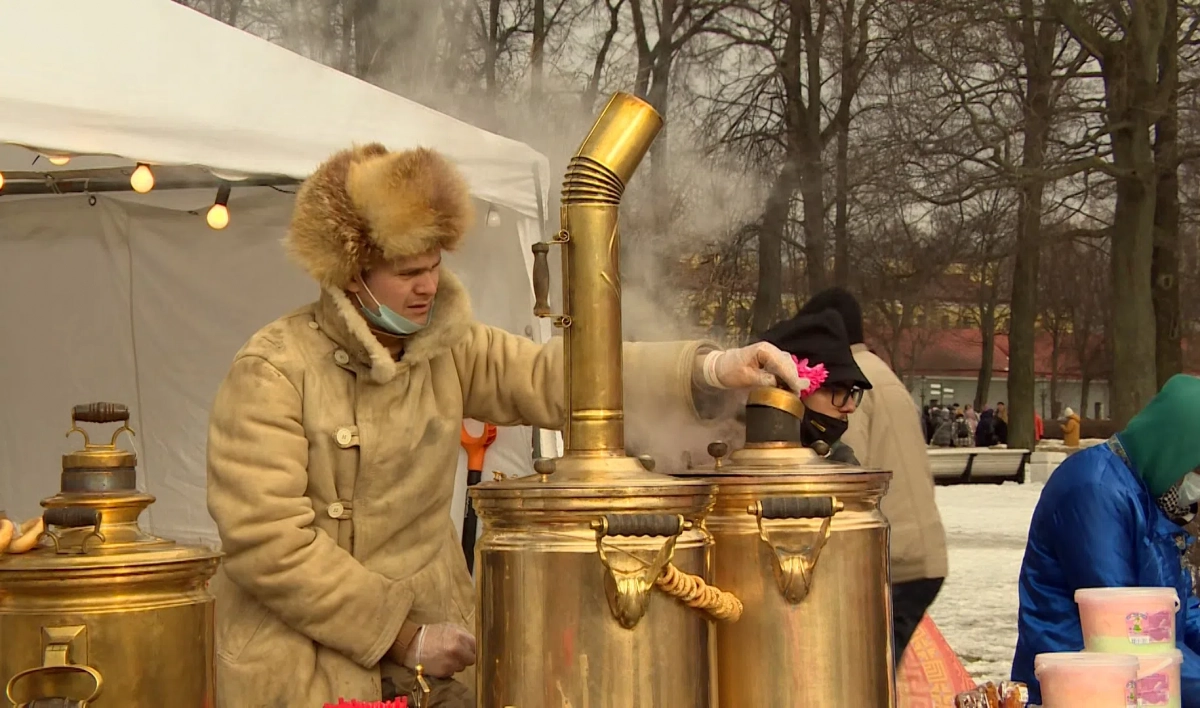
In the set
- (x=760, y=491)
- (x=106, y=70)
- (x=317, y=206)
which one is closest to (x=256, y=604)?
(x=317, y=206)

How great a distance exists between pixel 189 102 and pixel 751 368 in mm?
2877

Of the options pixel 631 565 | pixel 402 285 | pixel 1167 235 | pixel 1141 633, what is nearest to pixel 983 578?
pixel 1141 633

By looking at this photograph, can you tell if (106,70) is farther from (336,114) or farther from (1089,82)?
(1089,82)

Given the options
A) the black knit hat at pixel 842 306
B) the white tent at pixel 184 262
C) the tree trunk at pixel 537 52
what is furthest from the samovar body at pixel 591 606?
the tree trunk at pixel 537 52

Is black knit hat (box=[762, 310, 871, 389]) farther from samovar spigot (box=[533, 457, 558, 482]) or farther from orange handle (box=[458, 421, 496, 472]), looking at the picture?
orange handle (box=[458, 421, 496, 472])

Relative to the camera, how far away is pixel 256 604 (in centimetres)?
205

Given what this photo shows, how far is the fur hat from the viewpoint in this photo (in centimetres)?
198

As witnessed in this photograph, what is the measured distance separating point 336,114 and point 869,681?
371 centimetres

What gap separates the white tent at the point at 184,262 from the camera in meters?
4.64

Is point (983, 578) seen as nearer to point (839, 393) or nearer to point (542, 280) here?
point (839, 393)

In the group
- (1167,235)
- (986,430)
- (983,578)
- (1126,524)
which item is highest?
(1167,235)

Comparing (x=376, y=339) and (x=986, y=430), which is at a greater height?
(x=376, y=339)

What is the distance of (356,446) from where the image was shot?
204 centimetres

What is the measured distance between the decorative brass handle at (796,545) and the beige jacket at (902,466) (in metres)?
2.13
